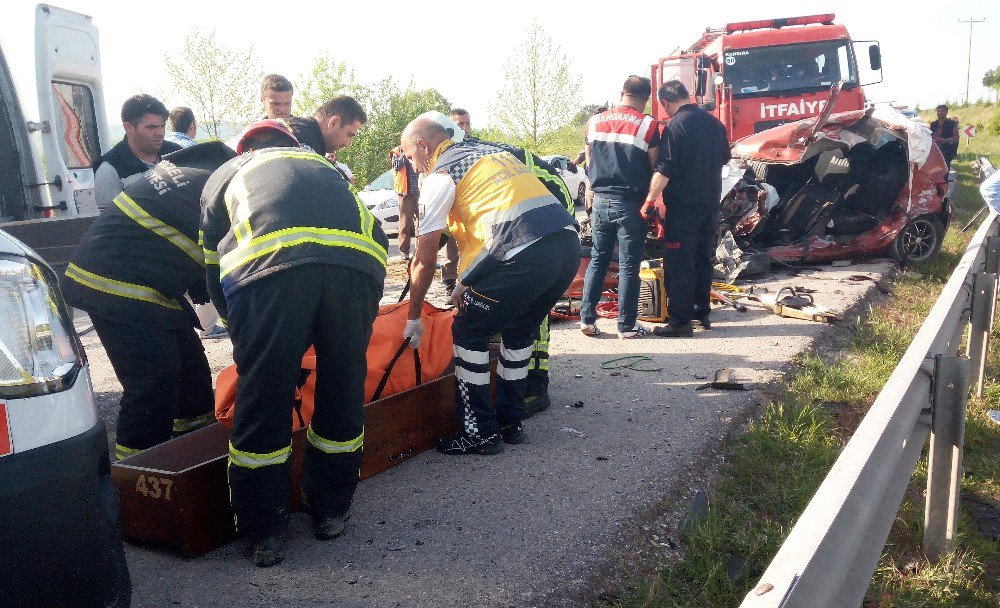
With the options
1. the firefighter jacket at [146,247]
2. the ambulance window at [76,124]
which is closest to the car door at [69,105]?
the ambulance window at [76,124]

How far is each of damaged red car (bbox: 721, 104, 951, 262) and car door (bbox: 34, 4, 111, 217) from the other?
6.13 meters

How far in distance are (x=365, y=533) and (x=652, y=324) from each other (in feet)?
14.1

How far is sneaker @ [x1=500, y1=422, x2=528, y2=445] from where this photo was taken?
4.36 m

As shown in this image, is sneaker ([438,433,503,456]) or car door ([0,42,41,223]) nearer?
sneaker ([438,433,503,456])

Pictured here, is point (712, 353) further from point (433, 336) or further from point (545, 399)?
point (433, 336)

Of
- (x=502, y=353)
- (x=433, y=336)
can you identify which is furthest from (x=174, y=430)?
(x=502, y=353)

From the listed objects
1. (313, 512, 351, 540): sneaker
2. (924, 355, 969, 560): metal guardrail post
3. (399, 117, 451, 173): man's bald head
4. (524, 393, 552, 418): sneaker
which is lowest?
→ (524, 393, 552, 418): sneaker

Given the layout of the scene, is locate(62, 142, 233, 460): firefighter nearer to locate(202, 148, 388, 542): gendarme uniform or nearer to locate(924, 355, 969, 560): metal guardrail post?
locate(202, 148, 388, 542): gendarme uniform

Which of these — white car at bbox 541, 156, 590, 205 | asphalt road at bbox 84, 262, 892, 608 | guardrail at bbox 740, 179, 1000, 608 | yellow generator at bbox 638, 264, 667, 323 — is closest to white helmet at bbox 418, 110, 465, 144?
asphalt road at bbox 84, 262, 892, 608

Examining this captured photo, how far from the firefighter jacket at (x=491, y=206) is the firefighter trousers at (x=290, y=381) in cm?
108

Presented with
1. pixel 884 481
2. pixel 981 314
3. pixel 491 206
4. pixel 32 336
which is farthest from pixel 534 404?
pixel 32 336

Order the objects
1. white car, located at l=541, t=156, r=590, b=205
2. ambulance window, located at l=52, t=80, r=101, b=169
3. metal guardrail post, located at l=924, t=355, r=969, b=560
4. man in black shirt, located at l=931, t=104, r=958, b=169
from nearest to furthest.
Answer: metal guardrail post, located at l=924, t=355, r=969, b=560
ambulance window, located at l=52, t=80, r=101, b=169
man in black shirt, located at l=931, t=104, r=958, b=169
white car, located at l=541, t=156, r=590, b=205

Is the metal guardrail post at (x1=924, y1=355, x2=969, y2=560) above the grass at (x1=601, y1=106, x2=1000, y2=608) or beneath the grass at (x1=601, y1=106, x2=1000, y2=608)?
above

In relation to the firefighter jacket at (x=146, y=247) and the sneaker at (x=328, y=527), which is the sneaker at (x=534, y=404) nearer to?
the sneaker at (x=328, y=527)
